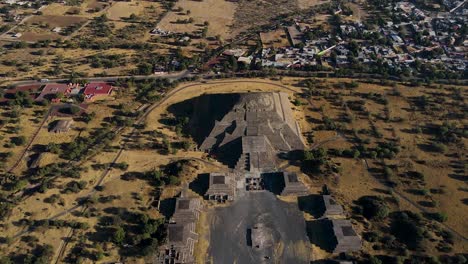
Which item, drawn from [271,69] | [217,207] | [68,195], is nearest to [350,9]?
[271,69]

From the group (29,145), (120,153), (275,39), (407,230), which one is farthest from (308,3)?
(29,145)

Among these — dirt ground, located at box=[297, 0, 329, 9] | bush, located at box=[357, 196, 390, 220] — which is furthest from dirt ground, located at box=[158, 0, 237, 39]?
bush, located at box=[357, 196, 390, 220]

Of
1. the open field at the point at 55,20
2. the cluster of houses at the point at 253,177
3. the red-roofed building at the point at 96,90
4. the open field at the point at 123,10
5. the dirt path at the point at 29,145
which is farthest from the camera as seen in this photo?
the open field at the point at 123,10

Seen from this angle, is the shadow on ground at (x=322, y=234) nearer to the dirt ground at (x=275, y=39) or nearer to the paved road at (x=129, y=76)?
the paved road at (x=129, y=76)

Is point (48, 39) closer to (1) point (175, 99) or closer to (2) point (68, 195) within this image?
(1) point (175, 99)

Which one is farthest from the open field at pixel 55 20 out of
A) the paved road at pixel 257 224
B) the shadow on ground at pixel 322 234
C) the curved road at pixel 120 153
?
the shadow on ground at pixel 322 234

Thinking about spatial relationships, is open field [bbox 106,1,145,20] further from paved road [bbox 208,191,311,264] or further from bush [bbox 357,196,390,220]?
bush [bbox 357,196,390,220]
